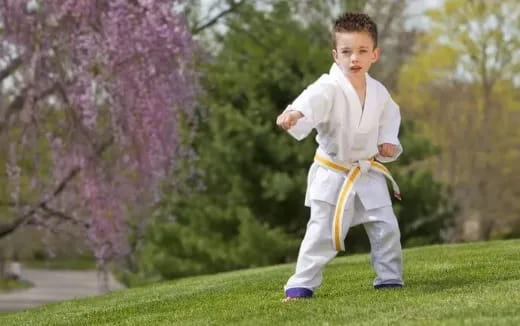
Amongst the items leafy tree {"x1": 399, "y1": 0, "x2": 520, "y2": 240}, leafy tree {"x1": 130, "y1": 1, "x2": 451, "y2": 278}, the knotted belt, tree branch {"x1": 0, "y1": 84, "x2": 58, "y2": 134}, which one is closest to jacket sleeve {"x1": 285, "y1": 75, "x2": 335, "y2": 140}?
the knotted belt

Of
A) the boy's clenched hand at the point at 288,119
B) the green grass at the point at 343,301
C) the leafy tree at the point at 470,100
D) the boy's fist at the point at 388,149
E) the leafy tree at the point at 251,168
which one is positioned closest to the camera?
the green grass at the point at 343,301

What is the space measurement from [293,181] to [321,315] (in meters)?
14.2

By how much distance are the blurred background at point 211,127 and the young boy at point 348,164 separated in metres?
5.92

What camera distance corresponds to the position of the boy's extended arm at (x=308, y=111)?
6039 mm

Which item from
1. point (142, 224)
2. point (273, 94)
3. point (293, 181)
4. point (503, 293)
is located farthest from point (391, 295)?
point (273, 94)

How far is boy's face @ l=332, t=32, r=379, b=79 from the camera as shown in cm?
634

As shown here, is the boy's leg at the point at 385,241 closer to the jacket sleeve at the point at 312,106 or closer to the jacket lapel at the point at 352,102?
the jacket lapel at the point at 352,102

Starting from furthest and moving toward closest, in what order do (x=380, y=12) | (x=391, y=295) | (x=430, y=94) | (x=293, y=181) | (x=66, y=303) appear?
1. (x=430, y=94)
2. (x=380, y=12)
3. (x=293, y=181)
4. (x=66, y=303)
5. (x=391, y=295)

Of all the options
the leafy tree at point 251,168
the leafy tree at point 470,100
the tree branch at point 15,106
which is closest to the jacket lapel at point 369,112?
the tree branch at point 15,106

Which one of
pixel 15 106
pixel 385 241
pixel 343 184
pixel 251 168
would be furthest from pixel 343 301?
pixel 251 168

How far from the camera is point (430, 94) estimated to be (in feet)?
104

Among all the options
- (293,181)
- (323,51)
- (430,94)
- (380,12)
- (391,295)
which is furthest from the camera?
(430,94)

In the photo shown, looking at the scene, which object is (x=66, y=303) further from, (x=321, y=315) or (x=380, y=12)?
(x=380, y=12)

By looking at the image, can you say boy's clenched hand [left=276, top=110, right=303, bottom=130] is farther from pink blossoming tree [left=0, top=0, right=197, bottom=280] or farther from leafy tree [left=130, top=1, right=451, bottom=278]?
leafy tree [left=130, top=1, right=451, bottom=278]
